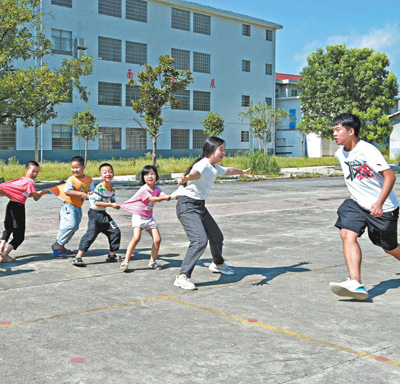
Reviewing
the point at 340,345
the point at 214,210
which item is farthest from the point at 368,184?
the point at 214,210

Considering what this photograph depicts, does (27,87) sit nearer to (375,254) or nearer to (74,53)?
(375,254)

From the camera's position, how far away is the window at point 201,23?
54.2m

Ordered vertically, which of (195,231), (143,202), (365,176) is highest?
(365,176)

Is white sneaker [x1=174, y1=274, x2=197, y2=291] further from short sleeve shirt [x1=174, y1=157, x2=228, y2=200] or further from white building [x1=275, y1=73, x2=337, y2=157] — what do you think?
white building [x1=275, y1=73, x2=337, y2=157]

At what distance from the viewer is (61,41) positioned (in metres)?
45.4

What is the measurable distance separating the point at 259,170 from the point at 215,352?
91.9 feet

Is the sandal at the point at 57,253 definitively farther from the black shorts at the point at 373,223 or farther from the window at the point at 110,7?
the window at the point at 110,7

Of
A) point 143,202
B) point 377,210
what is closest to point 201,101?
point 143,202

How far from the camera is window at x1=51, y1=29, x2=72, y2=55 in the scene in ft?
148

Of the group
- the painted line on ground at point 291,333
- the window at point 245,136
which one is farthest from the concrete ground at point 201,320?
the window at point 245,136

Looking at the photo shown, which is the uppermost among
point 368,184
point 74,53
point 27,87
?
point 74,53

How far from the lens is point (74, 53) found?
45.9 meters

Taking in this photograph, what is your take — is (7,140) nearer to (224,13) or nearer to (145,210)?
(224,13)

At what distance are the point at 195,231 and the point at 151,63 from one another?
46.3 m
